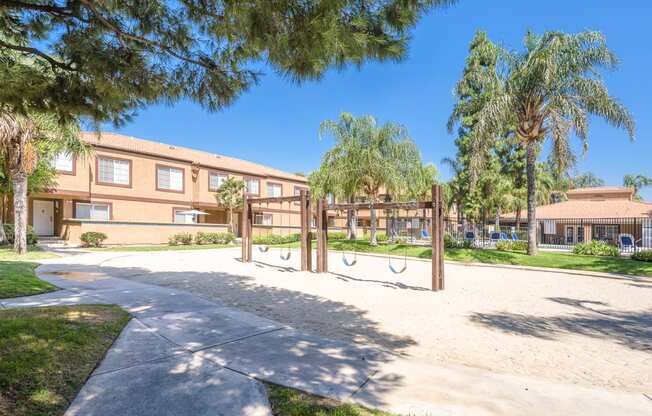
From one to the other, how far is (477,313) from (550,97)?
44.2 ft

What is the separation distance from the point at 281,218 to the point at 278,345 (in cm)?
3682

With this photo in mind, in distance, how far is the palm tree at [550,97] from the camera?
50.2 ft

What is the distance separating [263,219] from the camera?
39.9m

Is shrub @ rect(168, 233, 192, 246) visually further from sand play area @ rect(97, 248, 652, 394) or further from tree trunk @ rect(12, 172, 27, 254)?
sand play area @ rect(97, 248, 652, 394)

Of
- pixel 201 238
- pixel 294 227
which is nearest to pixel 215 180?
pixel 201 238

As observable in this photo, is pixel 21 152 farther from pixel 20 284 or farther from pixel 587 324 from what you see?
pixel 587 324

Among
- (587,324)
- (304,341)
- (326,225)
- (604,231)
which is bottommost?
(587,324)

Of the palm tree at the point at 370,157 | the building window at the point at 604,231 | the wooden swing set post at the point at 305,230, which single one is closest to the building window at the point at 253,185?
the palm tree at the point at 370,157

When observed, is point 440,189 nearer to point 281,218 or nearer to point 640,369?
point 640,369

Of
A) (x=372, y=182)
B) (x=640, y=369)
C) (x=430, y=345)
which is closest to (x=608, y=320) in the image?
(x=640, y=369)

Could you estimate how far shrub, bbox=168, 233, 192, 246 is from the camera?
27156 millimetres

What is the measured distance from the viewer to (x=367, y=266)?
15.6m

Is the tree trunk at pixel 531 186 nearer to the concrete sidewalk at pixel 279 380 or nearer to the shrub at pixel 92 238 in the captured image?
the concrete sidewalk at pixel 279 380

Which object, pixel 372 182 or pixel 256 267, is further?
pixel 372 182
